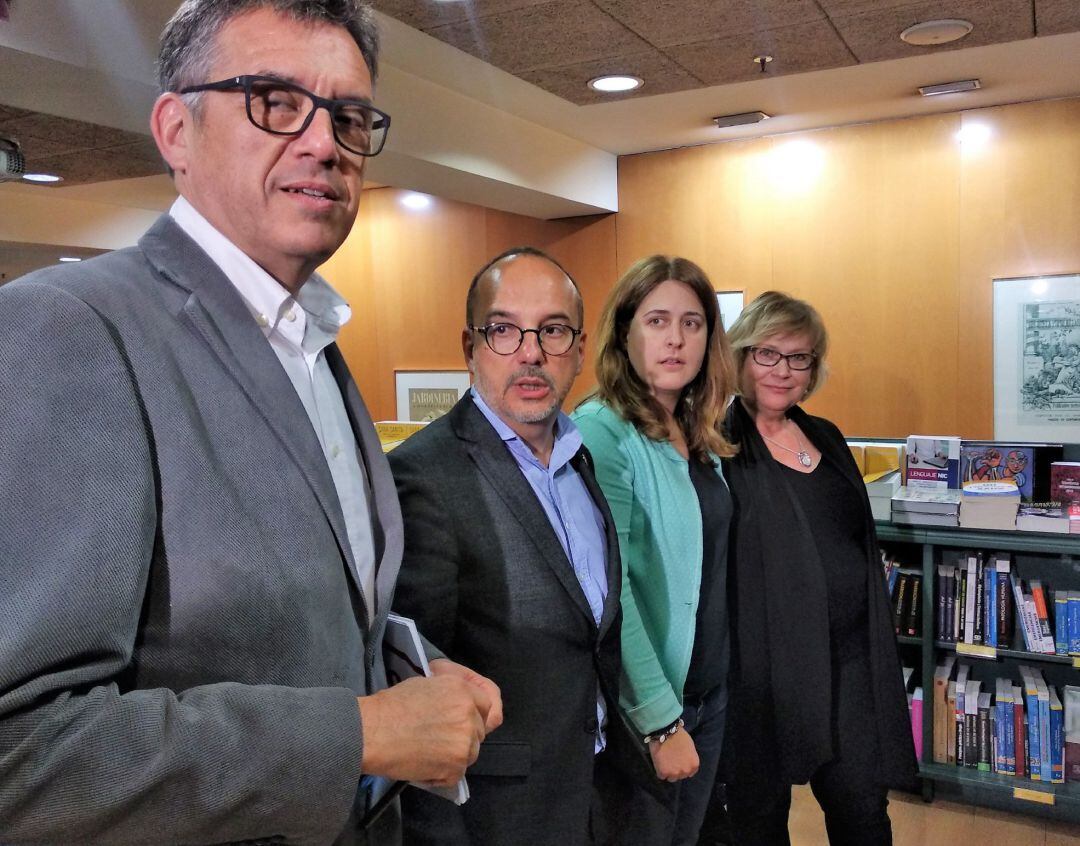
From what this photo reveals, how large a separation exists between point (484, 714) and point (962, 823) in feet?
9.42

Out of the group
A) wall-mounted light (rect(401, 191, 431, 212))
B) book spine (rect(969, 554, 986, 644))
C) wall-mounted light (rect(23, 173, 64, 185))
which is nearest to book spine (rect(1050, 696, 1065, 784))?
book spine (rect(969, 554, 986, 644))

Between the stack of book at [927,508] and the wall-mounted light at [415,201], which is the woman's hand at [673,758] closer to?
the stack of book at [927,508]

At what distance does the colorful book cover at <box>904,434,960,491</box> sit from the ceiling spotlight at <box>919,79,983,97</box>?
1884mm

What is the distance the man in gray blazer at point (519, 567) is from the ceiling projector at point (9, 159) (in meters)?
2.72

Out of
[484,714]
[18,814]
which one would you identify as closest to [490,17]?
[484,714]

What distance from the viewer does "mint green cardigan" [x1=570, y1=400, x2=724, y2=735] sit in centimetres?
187

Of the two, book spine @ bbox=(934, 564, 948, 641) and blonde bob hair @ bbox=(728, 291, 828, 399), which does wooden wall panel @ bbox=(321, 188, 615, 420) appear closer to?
book spine @ bbox=(934, 564, 948, 641)

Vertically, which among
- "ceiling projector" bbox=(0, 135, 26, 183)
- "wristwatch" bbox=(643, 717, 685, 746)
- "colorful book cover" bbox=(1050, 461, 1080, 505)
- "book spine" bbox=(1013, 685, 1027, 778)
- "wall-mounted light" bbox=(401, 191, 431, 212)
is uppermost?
"wall-mounted light" bbox=(401, 191, 431, 212)

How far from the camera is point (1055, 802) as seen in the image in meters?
2.86

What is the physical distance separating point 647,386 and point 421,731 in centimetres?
146

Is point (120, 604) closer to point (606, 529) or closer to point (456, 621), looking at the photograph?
point (456, 621)

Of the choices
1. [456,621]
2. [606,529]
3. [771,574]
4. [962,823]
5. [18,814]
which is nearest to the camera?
[18,814]

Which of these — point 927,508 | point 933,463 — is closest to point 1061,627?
point 927,508

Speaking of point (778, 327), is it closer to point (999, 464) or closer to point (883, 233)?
point (999, 464)
